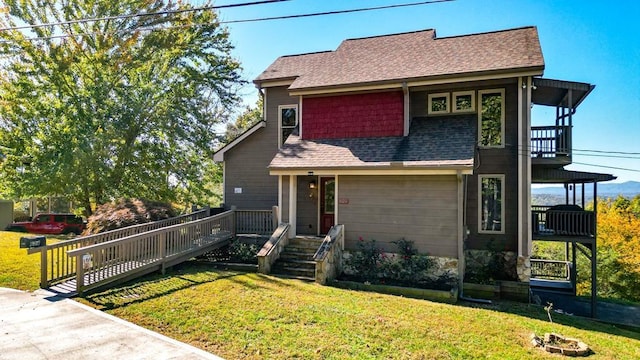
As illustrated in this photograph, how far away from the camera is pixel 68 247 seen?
936cm

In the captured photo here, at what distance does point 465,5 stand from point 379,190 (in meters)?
5.34

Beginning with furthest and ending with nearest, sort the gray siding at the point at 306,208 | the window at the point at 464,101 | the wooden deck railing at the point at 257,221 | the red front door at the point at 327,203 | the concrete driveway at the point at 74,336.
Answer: the gray siding at the point at 306,208, the red front door at the point at 327,203, the wooden deck railing at the point at 257,221, the window at the point at 464,101, the concrete driveway at the point at 74,336

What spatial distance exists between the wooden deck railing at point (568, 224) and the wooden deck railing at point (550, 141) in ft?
6.22

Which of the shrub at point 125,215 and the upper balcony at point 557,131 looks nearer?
the shrub at point 125,215

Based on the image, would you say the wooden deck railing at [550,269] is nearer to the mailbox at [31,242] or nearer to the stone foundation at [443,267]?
the stone foundation at [443,267]

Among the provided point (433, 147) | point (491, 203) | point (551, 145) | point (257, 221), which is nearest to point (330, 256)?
point (257, 221)

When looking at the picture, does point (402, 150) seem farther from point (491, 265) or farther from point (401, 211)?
point (491, 265)

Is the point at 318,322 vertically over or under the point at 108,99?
under

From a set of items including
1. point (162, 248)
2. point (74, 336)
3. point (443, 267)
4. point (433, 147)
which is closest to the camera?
point (74, 336)

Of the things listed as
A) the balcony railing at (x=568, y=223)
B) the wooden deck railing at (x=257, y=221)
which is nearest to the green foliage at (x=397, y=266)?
the wooden deck railing at (x=257, y=221)

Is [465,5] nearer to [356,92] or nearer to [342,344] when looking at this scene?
[356,92]

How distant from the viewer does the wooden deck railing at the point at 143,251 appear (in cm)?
790

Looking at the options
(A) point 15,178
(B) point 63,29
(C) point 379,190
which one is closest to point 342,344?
(C) point 379,190

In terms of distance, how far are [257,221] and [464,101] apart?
328 inches
